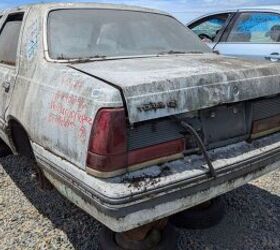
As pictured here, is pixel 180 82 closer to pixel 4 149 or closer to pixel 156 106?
pixel 156 106

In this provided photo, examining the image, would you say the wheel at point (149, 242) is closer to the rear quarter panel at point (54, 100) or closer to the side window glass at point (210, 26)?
the rear quarter panel at point (54, 100)

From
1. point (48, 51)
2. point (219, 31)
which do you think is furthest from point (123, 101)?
point (219, 31)

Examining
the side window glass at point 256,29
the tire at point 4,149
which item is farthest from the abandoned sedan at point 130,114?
the side window glass at point 256,29

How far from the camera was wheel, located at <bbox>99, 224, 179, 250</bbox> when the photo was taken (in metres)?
2.76

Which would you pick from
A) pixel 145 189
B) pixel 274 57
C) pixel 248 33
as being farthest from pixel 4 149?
pixel 248 33

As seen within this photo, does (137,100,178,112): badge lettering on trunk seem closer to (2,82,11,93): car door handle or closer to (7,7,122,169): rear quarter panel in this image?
(7,7,122,169): rear quarter panel

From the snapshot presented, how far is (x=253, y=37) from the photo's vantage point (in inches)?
231

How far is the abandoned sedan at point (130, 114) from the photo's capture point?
7.43 ft

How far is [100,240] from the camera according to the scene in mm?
2914

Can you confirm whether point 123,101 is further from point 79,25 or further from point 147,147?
point 79,25

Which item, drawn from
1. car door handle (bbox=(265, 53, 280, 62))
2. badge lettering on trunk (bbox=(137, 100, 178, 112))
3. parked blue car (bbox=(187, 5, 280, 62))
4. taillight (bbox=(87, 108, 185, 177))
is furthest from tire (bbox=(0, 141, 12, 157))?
car door handle (bbox=(265, 53, 280, 62))

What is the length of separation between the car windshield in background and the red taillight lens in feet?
3.14

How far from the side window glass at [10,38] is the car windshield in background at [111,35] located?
1.84 ft

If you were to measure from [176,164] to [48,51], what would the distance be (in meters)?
1.29
